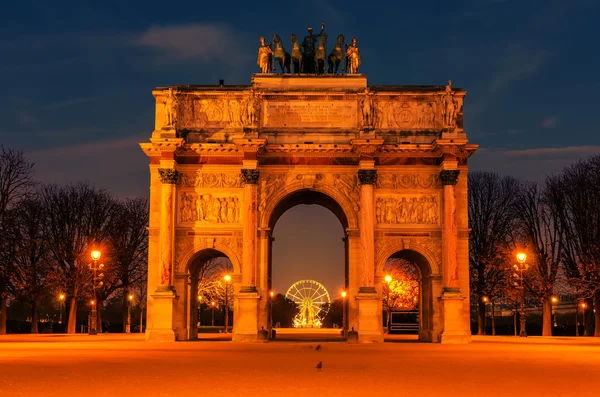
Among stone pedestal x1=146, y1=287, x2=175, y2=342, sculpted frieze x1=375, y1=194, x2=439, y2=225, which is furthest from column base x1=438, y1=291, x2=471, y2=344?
stone pedestal x1=146, y1=287, x2=175, y2=342

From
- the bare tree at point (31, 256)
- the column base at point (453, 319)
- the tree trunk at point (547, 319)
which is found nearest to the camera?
the column base at point (453, 319)

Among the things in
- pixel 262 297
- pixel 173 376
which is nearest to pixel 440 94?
pixel 262 297

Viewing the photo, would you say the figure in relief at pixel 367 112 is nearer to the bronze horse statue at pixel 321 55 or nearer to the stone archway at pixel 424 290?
the bronze horse statue at pixel 321 55

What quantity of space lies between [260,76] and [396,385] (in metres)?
30.2

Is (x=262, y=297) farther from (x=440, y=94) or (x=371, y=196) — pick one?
(x=440, y=94)

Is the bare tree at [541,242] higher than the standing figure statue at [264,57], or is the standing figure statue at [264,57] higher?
the standing figure statue at [264,57]

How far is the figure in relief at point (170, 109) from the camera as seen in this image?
146ft

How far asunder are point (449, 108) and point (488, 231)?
2365 centimetres

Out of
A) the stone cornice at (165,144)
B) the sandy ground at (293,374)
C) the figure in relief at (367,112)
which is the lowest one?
the sandy ground at (293,374)

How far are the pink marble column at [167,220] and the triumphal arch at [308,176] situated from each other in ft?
0.20

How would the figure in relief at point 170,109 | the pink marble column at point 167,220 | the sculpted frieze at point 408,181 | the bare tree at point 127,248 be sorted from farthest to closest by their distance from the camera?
the bare tree at point 127,248, the sculpted frieze at point 408,181, the figure in relief at point 170,109, the pink marble column at point 167,220

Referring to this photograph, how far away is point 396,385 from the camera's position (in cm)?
1805

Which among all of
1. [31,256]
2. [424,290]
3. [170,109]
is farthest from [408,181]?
[31,256]

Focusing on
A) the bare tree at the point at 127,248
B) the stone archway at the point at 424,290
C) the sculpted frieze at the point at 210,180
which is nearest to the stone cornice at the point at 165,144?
the sculpted frieze at the point at 210,180
